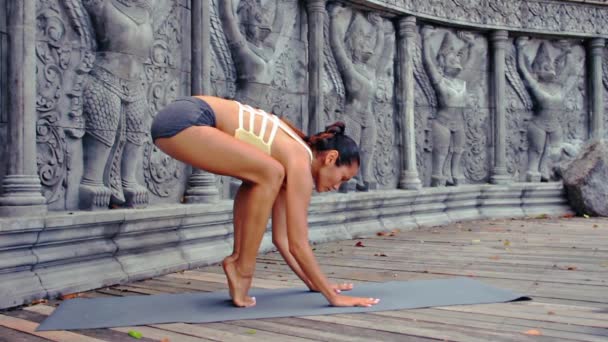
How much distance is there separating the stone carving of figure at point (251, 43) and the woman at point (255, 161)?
255 cm

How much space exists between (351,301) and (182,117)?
4.41 feet

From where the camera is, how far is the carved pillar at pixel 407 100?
8234 millimetres

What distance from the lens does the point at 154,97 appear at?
5.11 metres

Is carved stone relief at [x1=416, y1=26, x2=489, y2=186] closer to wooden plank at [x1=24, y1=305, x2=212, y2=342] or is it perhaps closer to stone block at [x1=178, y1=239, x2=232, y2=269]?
stone block at [x1=178, y1=239, x2=232, y2=269]

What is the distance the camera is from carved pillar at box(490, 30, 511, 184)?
31.1 feet

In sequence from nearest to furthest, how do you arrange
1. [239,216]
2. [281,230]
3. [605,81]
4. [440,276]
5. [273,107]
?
[239,216], [281,230], [440,276], [273,107], [605,81]

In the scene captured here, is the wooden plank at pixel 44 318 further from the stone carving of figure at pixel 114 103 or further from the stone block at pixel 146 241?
the stone carving of figure at pixel 114 103

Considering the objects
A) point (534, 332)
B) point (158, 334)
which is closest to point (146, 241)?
point (158, 334)

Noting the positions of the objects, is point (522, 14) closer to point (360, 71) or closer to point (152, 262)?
point (360, 71)

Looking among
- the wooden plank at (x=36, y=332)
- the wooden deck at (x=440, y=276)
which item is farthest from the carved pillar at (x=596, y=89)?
the wooden plank at (x=36, y=332)

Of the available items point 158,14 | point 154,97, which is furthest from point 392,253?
point 158,14

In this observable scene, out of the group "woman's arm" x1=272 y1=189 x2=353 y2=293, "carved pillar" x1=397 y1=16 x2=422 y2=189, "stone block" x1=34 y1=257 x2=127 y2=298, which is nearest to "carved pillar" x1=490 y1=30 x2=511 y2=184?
"carved pillar" x1=397 y1=16 x2=422 y2=189

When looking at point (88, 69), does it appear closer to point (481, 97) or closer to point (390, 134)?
point (390, 134)

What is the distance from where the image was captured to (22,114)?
378 centimetres
